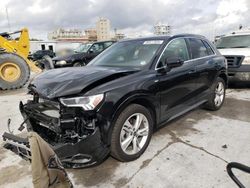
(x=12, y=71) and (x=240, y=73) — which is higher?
(x=12, y=71)

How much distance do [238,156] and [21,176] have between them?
9.56 feet

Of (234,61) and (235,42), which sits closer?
(234,61)

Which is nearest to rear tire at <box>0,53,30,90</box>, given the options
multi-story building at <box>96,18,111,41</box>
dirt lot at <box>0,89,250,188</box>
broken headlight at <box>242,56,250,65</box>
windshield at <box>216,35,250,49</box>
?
dirt lot at <box>0,89,250,188</box>

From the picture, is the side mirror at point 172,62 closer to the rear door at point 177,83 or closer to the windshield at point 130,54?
the rear door at point 177,83

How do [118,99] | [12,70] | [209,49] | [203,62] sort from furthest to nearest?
[12,70] → [209,49] → [203,62] → [118,99]

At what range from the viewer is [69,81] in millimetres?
2996

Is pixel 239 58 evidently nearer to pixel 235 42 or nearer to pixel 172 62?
pixel 235 42

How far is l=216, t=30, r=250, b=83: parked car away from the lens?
7211 mm

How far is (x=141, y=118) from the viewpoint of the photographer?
3309 mm

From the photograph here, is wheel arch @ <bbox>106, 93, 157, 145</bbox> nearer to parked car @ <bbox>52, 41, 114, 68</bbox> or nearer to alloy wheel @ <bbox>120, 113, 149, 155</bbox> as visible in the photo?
alloy wheel @ <bbox>120, 113, 149, 155</bbox>

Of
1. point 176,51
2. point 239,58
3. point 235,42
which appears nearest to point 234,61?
point 239,58

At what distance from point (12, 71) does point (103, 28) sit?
2443 inches

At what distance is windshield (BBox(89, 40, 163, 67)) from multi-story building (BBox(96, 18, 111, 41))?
199 feet

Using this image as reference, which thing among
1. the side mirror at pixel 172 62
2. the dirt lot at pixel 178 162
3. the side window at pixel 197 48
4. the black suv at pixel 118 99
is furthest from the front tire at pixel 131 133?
the side window at pixel 197 48
